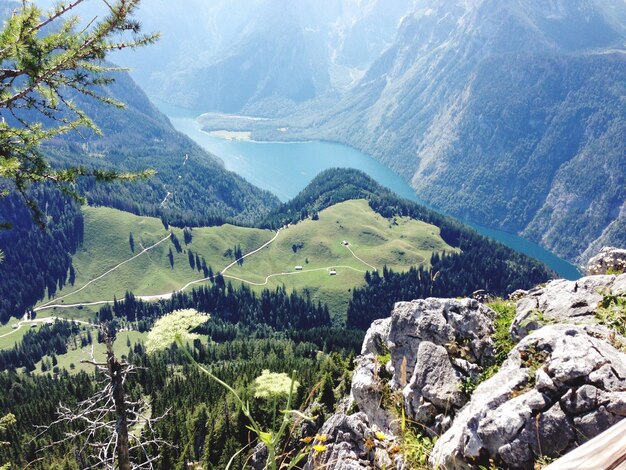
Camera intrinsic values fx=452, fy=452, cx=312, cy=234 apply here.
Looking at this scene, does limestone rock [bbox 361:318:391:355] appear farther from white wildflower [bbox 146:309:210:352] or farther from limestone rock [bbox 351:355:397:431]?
white wildflower [bbox 146:309:210:352]

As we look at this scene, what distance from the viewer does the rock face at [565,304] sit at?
641 inches

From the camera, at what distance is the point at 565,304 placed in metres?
17.5

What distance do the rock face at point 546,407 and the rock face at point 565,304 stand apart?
14.9 ft

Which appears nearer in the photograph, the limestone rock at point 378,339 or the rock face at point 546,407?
the rock face at point 546,407

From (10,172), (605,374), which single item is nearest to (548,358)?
(605,374)

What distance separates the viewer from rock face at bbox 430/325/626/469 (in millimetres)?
9609

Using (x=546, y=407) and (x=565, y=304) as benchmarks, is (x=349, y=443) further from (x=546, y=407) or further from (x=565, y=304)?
(x=565, y=304)

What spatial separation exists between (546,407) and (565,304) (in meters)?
8.46

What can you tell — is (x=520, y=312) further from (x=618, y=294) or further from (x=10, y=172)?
(x=10, y=172)

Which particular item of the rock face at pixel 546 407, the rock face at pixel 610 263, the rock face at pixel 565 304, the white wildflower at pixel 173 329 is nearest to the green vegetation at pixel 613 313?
the rock face at pixel 565 304

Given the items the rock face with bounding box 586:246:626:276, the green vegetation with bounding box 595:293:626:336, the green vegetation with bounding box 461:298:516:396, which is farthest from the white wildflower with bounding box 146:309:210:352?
the rock face with bounding box 586:246:626:276

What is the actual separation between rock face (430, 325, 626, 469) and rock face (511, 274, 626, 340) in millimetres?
4531

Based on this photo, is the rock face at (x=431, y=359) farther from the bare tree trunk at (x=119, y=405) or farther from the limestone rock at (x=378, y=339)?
the bare tree trunk at (x=119, y=405)

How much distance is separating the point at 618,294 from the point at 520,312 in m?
4.16
